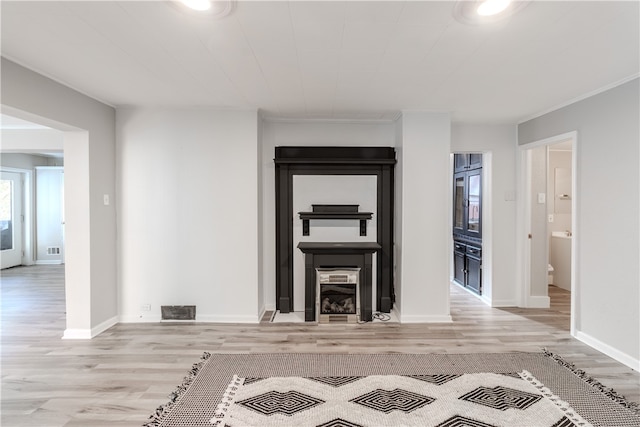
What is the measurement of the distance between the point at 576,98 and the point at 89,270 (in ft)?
17.3

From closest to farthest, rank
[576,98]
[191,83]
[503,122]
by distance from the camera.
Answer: [191,83], [576,98], [503,122]

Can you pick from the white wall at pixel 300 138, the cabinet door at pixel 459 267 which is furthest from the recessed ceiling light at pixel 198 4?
the cabinet door at pixel 459 267

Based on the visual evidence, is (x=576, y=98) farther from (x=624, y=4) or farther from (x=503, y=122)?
(x=624, y=4)

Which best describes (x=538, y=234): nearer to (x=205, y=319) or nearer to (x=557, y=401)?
(x=557, y=401)

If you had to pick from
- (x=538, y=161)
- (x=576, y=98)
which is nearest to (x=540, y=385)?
(x=576, y=98)

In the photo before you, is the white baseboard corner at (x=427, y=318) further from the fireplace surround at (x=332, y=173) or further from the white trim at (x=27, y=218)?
the white trim at (x=27, y=218)

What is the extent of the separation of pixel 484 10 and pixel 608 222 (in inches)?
97.6

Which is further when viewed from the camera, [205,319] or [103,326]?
[205,319]

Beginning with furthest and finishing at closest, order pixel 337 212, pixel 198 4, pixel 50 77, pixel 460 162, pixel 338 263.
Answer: pixel 460 162 < pixel 337 212 < pixel 338 263 < pixel 50 77 < pixel 198 4

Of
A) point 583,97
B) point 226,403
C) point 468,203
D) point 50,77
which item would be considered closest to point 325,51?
point 50,77

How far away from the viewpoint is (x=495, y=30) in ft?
7.13

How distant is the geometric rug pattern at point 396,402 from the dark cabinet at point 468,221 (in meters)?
2.54

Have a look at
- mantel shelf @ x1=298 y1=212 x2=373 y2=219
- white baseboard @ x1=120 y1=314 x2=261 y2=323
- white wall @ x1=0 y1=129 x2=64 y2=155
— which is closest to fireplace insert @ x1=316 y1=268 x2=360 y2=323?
mantel shelf @ x1=298 y1=212 x2=373 y2=219

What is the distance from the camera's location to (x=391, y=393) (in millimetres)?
2559
